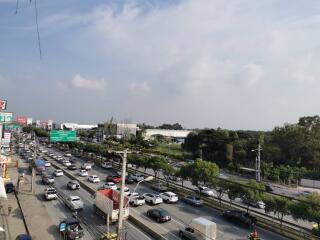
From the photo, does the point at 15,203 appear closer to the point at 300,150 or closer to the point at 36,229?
the point at 36,229

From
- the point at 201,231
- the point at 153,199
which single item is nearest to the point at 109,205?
the point at 201,231

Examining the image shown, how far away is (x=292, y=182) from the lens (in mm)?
70938

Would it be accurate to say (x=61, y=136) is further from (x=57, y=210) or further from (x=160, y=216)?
(x=160, y=216)

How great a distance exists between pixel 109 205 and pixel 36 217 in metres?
7.69

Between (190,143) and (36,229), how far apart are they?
7614cm

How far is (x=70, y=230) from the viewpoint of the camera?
2644cm

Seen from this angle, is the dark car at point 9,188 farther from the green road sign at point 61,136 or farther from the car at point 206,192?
the car at point 206,192

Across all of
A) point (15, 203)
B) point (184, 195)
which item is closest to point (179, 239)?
point (184, 195)

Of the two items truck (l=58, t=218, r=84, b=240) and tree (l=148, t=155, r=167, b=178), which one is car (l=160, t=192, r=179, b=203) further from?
truck (l=58, t=218, r=84, b=240)

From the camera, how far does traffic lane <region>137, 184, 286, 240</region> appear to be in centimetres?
2945

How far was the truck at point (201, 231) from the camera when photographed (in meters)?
25.9

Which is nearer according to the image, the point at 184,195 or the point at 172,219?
the point at 172,219

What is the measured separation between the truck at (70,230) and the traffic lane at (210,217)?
10.3 meters

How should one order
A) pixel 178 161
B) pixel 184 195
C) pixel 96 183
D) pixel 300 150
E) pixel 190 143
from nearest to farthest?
pixel 184 195
pixel 96 183
pixel 300 150
pixel 178 161
pixel 190 143
